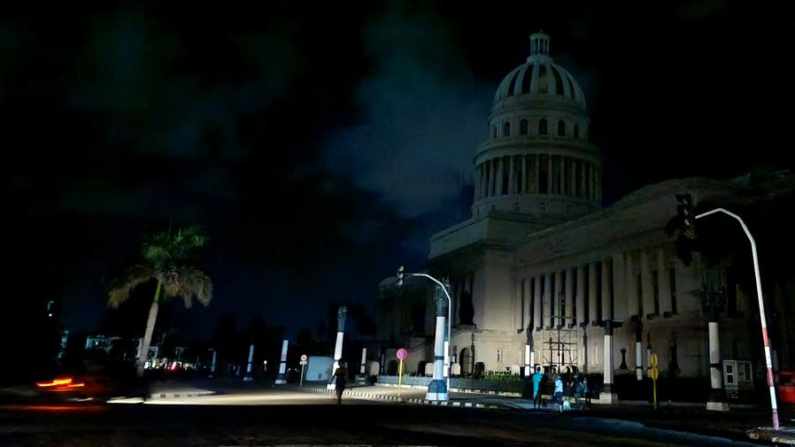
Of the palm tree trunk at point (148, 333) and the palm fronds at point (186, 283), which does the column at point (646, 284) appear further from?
the palm tree trunk at point (148, 333)

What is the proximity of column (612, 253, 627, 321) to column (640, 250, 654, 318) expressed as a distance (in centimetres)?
176

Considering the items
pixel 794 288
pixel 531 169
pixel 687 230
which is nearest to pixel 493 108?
pixel 531 169

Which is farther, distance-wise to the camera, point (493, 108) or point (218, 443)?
point (493, 108)

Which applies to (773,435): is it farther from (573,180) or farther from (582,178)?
(582,178)

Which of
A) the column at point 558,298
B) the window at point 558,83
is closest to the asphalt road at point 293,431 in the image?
the column at point 558,298

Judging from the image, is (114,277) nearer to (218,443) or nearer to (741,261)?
(218,443)

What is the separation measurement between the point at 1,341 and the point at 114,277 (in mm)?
9947

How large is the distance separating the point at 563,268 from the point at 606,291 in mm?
6806

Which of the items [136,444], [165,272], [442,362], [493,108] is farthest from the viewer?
[493,108]

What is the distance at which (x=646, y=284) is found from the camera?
172 feet

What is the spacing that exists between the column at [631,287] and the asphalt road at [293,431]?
35507mm

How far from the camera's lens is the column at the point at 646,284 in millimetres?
51844

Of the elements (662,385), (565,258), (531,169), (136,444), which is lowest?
(136,444)

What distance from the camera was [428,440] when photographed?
12836 mm
